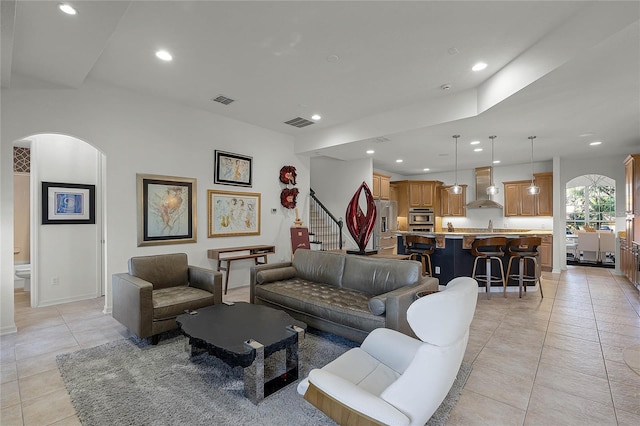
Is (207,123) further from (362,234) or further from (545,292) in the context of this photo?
(545,292)

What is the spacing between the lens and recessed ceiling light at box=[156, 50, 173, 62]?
339 centimetres

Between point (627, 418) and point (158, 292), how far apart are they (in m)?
4.41

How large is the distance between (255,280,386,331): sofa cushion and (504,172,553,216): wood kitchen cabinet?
284 inches

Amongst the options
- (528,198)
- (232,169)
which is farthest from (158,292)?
(528,198)

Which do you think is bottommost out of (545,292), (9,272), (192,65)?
(545,292)

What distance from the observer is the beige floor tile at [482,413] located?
6.52ft

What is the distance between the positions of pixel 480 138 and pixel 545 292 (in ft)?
10.1

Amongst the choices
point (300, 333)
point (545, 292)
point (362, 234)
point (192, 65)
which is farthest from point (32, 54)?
point (545, 292)

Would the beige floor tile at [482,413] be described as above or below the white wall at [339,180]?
below

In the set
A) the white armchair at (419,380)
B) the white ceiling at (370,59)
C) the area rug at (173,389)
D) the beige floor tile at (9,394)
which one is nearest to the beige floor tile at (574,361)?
the area rug at (173,389)

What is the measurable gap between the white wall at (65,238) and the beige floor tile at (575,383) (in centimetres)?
630

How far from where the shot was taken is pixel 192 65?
3693 millimetres

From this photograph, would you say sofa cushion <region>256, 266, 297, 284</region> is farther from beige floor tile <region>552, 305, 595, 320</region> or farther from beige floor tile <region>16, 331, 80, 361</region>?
beige floor tile <region>552, 305, 595, 320</region>

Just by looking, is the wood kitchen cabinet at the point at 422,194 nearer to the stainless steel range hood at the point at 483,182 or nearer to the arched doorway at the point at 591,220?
the stainless steel range hood at the point at 483,182
